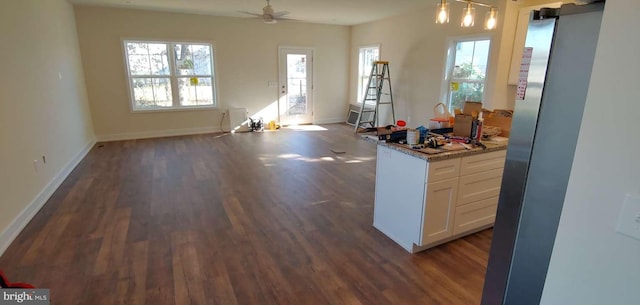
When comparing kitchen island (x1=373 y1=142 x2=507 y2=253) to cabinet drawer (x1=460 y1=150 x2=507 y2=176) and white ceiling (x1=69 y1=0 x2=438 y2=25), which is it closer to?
cabinet drawer (x1=460 y1=150 x2=507 y2=176)

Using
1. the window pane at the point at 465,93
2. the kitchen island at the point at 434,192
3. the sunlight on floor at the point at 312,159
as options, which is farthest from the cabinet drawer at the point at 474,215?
the window pane at the point at 465,93

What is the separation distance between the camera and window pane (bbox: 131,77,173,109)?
6402 mm

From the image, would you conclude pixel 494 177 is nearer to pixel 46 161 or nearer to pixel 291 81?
pixel 46 161

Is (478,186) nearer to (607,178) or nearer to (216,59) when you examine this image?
(607,178)

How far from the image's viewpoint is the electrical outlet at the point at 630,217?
766mm

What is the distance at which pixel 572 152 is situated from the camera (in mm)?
990

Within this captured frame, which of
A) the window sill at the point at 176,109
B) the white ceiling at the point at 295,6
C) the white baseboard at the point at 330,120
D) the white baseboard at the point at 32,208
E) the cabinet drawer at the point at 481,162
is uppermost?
the white ceiling at the point at 295,6

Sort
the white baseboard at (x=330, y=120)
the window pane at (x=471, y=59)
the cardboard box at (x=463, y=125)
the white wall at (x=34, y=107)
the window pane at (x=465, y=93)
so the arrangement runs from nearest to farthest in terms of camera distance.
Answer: the cardboard box at (x=463, y=125) < the white wall at (x=34, y=107) < the window pane at (x=471, y=59) < the window pane at (x=465, y=93) < the white baseboard at (x=330, y=120)

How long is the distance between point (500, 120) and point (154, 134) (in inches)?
248

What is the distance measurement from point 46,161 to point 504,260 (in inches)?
179

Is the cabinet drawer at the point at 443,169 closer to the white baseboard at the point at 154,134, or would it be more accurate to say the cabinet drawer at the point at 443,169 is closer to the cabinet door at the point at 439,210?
the cabinet door at the point at 439,210

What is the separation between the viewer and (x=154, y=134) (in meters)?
6.66

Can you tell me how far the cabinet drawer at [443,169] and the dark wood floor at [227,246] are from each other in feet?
2.11

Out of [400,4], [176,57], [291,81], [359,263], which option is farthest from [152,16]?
[359,263]
